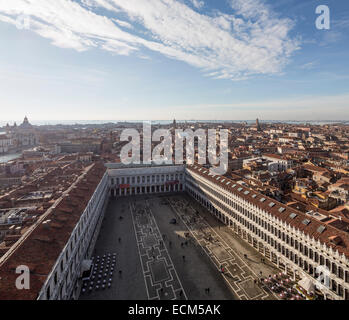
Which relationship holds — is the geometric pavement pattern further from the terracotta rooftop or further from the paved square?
the terracotta rooftop

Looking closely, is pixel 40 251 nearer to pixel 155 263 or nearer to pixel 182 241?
pixel 155 263

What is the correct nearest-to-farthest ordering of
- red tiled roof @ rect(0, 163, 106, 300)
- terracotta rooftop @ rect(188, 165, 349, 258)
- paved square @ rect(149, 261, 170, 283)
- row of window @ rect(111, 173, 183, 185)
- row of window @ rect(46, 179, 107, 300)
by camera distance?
red tiled roof @ rect(0, 163, 106, 300) → row of window @ rect(46, 179, 107, 300) → terracotta rooftop @ rect(188, 165, 349, 258) → paved square @ rect(149, 261, 170, 283) → row of window @ rect(111, 173, 183, 185)

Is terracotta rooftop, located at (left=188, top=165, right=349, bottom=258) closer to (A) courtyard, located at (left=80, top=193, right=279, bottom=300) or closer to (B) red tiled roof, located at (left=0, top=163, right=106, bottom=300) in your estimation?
(A) courtyard, located at (left=80, top=193, right=279, bottom=300)

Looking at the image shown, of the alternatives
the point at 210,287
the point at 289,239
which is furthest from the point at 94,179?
the point at 289,239

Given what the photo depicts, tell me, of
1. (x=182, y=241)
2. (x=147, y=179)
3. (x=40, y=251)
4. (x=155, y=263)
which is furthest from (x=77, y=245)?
(x=147, y=179)

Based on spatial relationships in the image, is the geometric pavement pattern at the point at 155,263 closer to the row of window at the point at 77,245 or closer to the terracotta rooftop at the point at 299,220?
the row of window at the point at 77,245

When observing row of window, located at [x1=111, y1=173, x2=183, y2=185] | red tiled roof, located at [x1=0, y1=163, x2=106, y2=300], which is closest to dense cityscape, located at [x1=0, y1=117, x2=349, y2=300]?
red tiled roof, located at [x1=0, y1=163, x2=106, y2=300]

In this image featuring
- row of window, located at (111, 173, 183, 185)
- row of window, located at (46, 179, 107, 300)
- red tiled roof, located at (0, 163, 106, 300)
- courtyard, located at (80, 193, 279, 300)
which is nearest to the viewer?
red tiled roof, located at (0, 163, 106, 300)

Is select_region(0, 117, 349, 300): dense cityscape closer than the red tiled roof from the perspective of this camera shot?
No

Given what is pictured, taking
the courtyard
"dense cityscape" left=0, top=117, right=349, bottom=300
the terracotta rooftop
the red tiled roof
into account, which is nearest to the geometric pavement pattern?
the courtyard

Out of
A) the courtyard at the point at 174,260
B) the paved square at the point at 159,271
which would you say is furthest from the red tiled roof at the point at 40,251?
the paved square at the point at 159,271

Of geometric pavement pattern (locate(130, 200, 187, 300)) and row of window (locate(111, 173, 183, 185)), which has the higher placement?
row of window (locate(111, 173, 183, 185))
